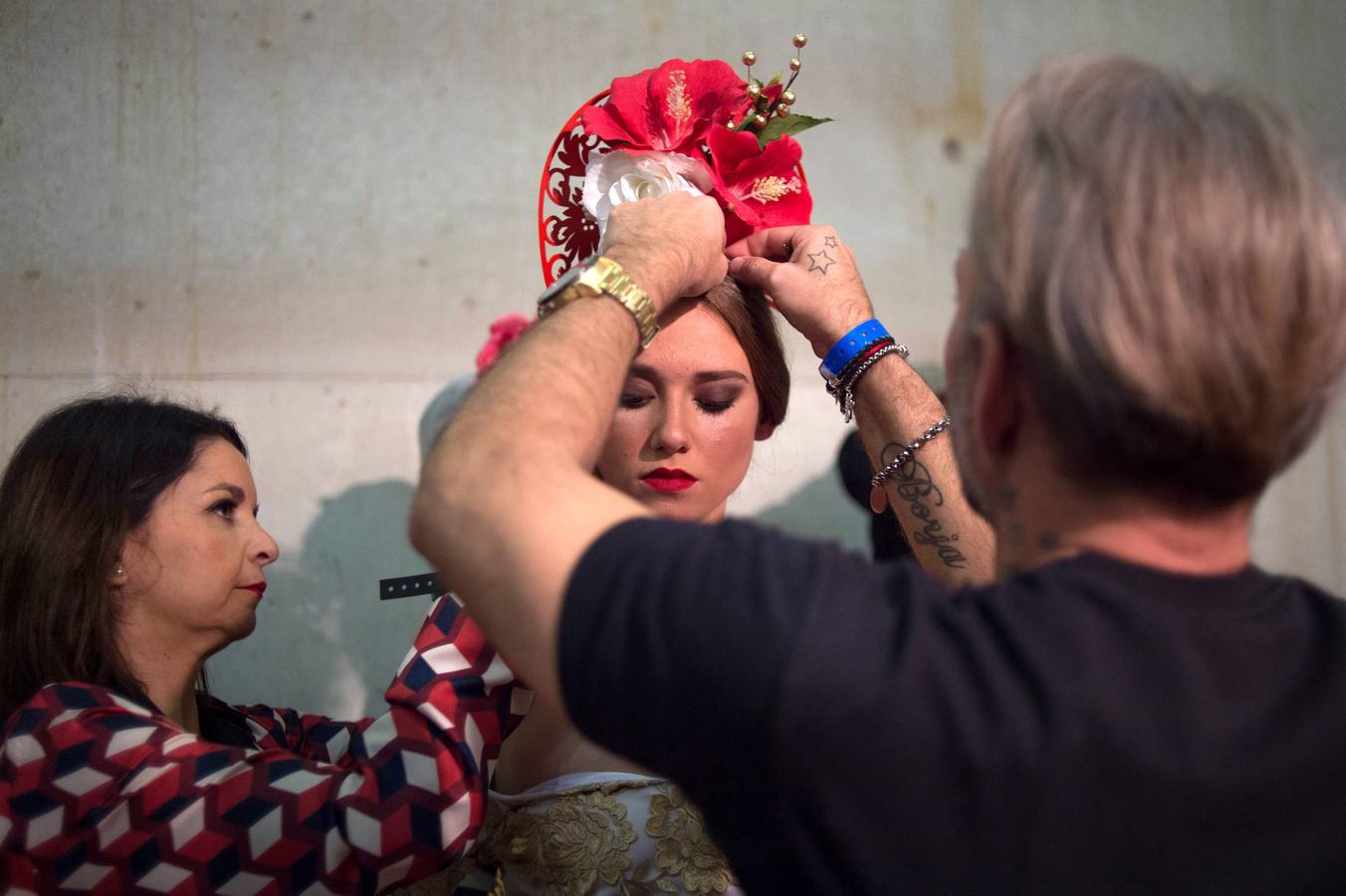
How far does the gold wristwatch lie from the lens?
944mm

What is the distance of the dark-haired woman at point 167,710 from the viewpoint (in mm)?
1261

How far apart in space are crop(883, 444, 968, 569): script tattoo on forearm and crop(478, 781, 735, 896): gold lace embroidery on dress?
487 millimetres

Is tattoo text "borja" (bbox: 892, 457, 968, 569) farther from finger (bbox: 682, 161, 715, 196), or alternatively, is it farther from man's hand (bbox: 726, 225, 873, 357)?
finger (bbox: 682, 161, 715, 196)

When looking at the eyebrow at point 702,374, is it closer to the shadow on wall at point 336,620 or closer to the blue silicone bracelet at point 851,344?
the blue silicone bracelet at point 851,344

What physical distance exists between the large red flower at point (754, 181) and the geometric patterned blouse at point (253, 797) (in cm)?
71

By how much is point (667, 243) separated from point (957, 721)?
65cm

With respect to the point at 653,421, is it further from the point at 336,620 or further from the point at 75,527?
the point at 336,620

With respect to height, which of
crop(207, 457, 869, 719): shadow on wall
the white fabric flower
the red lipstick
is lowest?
crop(207, 457, 869, 719): shadow on wall

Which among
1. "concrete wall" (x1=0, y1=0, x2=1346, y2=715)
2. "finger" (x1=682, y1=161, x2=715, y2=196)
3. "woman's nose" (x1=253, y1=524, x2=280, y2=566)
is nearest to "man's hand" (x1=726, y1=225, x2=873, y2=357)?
"finger" (x1=682, y1=161, x2=715, y2=196)

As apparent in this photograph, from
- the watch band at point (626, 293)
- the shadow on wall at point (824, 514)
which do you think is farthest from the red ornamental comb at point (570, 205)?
the shadow on wall at point (824, 514)

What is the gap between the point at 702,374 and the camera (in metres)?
1.66

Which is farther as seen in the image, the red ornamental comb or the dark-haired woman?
the red ornamental comb

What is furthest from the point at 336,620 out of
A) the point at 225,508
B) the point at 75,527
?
the point at 75,527

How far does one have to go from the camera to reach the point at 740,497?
2.91 metres
